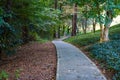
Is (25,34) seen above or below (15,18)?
below

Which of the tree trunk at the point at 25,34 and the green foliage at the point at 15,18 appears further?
the tree trunk at the point at 25,34

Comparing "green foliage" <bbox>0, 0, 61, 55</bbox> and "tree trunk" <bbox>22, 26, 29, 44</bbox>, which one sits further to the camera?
"tree trunk" <bbox>22, 26, 29, 44</bbox>

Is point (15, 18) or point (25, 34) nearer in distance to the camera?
point (15, 18)

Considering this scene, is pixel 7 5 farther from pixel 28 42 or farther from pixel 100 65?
pixel 28 42

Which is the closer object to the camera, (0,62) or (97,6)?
(0,62)

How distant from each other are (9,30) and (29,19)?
2500 mm

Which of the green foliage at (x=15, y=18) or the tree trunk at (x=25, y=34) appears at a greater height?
the green foliage at (x=15, y=18)

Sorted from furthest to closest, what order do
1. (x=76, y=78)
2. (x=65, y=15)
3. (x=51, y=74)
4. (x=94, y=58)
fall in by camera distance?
(x=65, y=15) < (x=94, y=58) < (x=51, y=74) < (x=76, y=78)

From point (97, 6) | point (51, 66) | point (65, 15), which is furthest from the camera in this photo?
point (65, 15)

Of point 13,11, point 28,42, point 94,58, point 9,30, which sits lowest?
point 28,42

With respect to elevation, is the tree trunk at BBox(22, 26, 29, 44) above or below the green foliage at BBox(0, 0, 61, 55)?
below

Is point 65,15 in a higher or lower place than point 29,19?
lower

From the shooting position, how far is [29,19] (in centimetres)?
1355

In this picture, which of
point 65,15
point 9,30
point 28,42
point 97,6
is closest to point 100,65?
point 9,30
